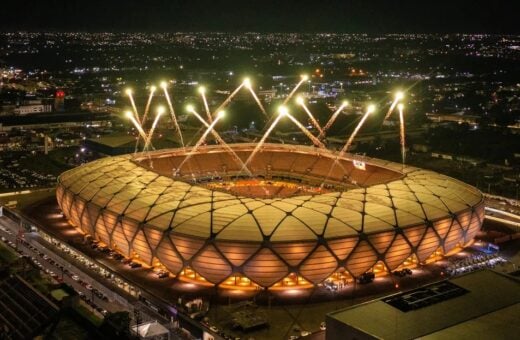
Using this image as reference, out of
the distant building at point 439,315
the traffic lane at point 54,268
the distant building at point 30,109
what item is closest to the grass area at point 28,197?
the traffic lane at point 54,268

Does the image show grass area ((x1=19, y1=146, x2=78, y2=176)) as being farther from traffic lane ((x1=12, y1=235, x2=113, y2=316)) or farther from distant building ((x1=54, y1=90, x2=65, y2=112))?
distant building ((x1=54, y1=90, x2=65, y2=112))

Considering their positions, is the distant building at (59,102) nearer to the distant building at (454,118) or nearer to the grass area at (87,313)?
the distant building at (454,118)

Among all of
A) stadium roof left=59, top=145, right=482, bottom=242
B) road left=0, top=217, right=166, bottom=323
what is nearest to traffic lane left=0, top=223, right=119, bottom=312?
road left=0, top=217, right=166, bottom=323

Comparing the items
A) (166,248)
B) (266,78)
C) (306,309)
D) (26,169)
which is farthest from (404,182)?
(266,78)

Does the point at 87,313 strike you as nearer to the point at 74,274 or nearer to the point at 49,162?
the point at 74,274

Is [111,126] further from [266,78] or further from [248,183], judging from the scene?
[266,78]

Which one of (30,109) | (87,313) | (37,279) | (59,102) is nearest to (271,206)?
(87,313)
